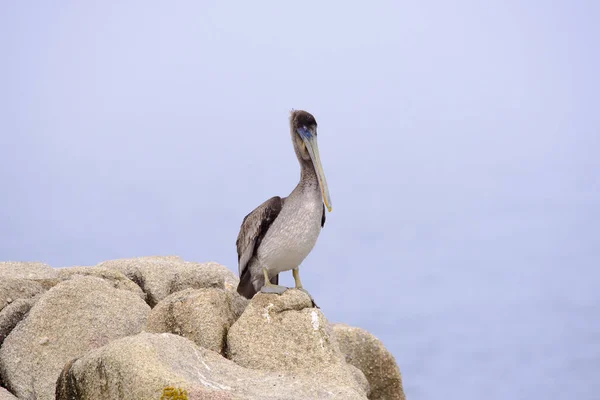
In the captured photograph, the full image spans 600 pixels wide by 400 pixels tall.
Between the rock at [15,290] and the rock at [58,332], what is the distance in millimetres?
1070

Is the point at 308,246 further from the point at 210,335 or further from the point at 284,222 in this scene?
the point at 210,335

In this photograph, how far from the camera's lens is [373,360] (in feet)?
42.2

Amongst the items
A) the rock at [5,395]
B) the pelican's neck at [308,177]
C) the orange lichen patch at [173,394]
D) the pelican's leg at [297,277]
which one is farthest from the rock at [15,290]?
the orange lichen patch at [173,394]

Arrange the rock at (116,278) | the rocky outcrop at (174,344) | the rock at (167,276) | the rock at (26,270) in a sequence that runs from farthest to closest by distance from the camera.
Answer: the rock at (26,270) → the rock at (167,276) → the rock at (116,278) → the rocky outcrop at (174,344)

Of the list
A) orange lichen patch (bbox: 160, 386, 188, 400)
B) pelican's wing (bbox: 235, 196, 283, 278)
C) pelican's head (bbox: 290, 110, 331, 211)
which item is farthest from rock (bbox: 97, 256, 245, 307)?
orange lichen patch (bbox: 160, 386, 188, 400)

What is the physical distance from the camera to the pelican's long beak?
10.8 metres

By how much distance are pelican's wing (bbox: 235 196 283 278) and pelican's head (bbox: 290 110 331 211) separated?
2.08 ft

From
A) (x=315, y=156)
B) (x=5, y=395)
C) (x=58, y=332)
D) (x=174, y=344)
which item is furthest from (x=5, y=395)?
(x=315, y=156)

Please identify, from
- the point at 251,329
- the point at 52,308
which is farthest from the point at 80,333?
the point at 251,329

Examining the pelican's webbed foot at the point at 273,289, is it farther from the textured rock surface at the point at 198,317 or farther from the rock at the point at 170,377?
the rock at the point at 170,377

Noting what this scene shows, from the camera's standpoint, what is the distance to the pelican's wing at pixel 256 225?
438 inches

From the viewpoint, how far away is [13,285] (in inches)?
512

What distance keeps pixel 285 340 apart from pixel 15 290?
4.61 meters

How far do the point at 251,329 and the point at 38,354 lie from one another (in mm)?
2948
